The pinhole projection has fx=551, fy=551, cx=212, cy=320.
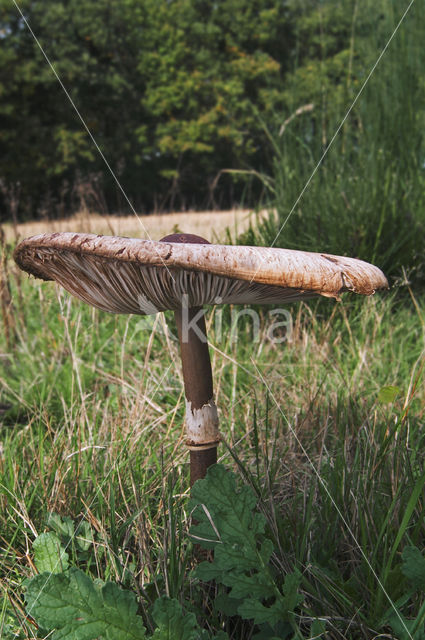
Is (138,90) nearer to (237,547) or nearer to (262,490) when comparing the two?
(262,490)

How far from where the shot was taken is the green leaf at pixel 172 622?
3.66 feet

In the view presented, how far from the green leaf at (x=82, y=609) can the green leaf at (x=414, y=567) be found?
587 mm

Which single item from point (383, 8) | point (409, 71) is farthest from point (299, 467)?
point (383, 8)

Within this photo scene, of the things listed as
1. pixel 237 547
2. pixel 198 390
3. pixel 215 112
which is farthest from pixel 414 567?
pixel 215 112

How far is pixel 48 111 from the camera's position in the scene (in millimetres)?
24703

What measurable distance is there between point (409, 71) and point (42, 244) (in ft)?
12.5

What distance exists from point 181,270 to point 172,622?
714 millimetres

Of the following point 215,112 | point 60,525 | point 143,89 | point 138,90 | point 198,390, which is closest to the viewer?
point 198,390

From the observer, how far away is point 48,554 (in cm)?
149

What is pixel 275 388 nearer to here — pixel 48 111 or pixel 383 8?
pixel 383 8

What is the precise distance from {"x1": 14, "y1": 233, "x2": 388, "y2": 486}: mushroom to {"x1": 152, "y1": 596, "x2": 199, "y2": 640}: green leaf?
1.36ft

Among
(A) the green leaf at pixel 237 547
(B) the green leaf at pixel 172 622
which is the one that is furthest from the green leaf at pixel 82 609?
(A) the green leaf at pixel 237 547

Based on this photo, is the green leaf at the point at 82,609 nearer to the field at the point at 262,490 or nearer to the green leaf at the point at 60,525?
the field at the point at 262,490

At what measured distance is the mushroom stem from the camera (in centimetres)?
145
